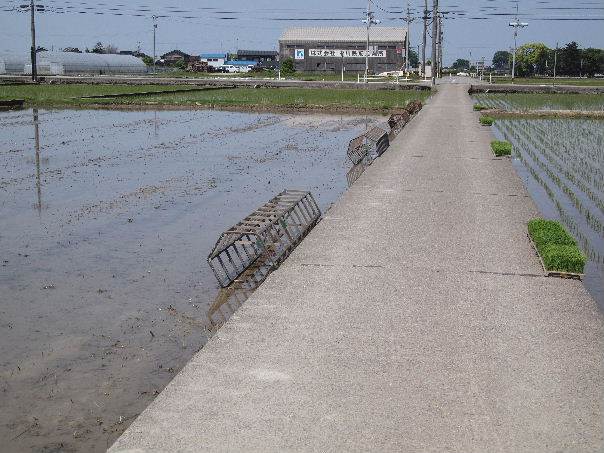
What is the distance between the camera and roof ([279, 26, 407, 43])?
128 metres

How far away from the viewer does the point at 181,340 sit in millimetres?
8867

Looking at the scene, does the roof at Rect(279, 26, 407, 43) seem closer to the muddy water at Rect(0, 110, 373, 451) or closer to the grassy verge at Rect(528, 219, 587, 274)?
the muddy water at Rect(0, 110, 373, 451)

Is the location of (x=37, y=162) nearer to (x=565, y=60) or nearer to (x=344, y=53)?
(x=344, y=53)

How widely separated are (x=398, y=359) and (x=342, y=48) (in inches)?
4997

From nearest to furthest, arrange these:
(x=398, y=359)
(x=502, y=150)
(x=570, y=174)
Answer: (x=398, y=359) < (x=570, y=174) < (x=502, y=150)

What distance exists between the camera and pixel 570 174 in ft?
73.4

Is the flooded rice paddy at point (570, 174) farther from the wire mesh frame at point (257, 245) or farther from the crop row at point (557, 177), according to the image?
the wire mesh frame at point (257, 245)

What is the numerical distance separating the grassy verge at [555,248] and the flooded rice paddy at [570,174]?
61 cm

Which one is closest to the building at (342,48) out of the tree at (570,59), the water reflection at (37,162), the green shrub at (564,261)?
the tree at (570,59)

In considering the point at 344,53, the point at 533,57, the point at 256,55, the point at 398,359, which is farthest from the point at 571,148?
the point at 256,55

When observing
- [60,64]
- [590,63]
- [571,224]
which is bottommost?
[571,224]

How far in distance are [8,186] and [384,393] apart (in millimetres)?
15107

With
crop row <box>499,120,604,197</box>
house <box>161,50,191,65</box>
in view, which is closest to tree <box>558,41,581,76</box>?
house <box>161,50,191,65</box>

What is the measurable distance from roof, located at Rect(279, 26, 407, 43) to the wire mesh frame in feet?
387
